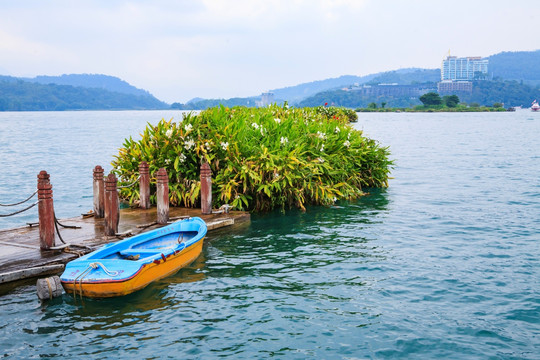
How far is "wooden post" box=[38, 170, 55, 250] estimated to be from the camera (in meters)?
10.9

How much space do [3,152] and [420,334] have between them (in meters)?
49.5

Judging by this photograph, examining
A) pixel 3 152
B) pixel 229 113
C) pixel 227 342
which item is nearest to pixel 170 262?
pixel 227 342

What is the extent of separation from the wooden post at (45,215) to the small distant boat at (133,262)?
1.38m

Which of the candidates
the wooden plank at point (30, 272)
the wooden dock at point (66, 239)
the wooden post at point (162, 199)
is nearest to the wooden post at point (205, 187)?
the wooden dock at point (66, 239)

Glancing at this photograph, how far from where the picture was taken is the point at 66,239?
1200 cm

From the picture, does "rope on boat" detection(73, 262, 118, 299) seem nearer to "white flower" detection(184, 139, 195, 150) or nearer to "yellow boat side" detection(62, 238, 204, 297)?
"yellow boat side" detection(62, 238, 204, 297)

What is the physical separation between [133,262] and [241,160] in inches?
296

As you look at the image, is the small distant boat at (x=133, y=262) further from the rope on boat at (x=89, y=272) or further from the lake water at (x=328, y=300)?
the lake water at (x=328, y=300)

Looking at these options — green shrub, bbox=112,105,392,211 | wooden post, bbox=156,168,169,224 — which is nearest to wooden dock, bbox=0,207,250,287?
wooden post, bbox=156,168,169,224

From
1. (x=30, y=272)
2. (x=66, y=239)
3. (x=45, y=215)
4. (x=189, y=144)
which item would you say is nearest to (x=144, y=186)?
(x=189, y=144)

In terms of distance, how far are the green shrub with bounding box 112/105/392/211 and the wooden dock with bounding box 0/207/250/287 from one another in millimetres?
1182

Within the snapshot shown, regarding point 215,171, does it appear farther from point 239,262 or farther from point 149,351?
point 149,351

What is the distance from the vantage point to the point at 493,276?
36.7ft

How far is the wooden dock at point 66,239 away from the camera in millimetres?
10070
